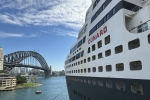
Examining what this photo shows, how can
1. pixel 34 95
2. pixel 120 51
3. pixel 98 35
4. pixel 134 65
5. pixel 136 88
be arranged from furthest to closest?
pixel 34 95 → pixel 98 35 → pixel 120 51 → pixel 134 65 → pixel 136 88

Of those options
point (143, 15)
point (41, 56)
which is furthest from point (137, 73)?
point (41, 56)

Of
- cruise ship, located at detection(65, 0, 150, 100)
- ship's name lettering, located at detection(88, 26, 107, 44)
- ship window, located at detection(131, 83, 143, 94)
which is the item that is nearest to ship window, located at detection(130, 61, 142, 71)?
cruise ship, located at detection(65, 0, 150, 100)

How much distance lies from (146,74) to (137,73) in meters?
0.61

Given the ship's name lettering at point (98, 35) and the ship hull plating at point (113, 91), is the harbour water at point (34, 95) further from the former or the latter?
the ship's name lettering at point (98, 35)

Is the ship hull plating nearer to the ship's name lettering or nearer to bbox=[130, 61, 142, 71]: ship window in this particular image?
bbox=[130, 61, 142, 71]: ship window

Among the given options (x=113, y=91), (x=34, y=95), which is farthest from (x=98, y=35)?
(x=34, y=95)

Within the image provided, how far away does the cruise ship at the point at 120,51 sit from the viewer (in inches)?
313

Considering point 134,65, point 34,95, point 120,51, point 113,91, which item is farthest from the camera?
point 34,95

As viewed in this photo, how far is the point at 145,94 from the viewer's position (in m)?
7.66

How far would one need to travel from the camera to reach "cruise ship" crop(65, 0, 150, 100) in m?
7.94

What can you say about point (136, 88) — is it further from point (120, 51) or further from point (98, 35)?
point (98, 35)

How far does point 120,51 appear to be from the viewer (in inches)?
401

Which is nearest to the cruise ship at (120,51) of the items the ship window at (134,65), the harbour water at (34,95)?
the ship window at (134,65)

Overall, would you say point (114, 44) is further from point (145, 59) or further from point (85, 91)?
point (85, 91)
